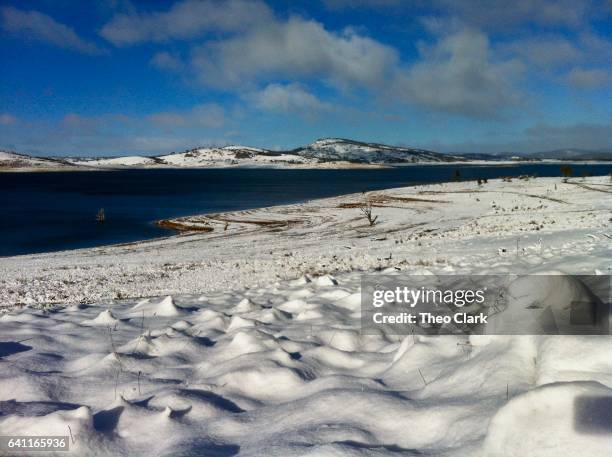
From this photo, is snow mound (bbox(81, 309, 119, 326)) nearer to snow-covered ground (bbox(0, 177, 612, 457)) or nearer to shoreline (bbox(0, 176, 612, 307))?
snow-covered ground (bbox(0, 177, 612, 457))

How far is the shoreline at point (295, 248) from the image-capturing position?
48.4 feet

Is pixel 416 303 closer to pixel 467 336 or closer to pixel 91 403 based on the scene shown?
pixel 467 336

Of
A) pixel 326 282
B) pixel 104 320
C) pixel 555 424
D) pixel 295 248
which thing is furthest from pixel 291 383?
pixel 295 248

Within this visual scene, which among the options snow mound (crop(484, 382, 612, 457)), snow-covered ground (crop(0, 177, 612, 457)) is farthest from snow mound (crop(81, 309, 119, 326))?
snow mound (crop(484, 382, 612, 457))

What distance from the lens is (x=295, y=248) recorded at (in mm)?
24047

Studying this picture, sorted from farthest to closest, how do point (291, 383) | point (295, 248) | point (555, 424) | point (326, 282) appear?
point (295, 248) < point (326, 282) < point (291, 383) < point (555, 424)

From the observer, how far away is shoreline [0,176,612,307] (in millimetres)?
14766

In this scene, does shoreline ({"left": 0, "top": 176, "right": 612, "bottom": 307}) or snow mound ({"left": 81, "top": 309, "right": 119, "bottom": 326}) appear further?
shoreline ({"left": 0, "top": 176, "right": 612, "bottom": 307})

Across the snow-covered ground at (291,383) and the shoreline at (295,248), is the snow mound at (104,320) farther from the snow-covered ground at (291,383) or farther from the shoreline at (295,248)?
the shoreline at (295,248)

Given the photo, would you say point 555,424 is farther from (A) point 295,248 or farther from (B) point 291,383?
(A) point 295,248

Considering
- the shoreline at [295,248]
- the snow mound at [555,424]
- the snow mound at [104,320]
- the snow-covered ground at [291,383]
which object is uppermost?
the snow mound at [555,424]

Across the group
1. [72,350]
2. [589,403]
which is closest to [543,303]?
[589,403]

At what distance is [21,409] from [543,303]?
527 cm

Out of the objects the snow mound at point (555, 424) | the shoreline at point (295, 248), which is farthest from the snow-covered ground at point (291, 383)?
the shoreline at point (295, 248)
